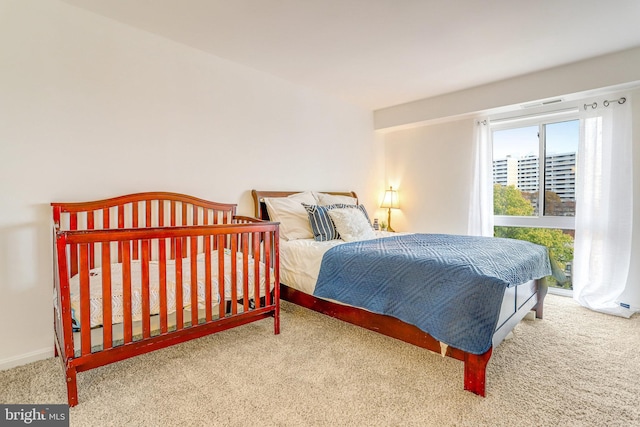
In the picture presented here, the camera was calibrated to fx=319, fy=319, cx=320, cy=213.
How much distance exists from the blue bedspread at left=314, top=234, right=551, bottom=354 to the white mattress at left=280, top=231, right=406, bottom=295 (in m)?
0.11

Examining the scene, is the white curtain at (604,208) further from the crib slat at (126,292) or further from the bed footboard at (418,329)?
the crib slat at (126,292)

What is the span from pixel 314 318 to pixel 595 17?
2986 millimetres

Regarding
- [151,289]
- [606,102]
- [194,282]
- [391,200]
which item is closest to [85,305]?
[151,289]

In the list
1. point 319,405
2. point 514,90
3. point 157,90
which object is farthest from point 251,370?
point 514,90

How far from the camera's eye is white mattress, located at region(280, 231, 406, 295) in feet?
8.27

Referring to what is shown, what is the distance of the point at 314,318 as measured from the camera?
2.66 metres

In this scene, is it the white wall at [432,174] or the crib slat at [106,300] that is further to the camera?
the white wall at [432,174]

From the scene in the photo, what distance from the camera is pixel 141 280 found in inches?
69.7

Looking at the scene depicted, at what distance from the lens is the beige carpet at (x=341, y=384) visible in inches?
56.7

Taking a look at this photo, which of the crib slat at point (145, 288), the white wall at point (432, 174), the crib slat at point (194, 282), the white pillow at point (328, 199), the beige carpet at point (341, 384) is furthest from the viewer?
the white wall at point (432, 174)

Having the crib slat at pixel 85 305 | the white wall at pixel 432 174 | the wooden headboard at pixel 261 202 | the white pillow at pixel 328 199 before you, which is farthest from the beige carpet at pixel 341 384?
the white wall at pixel 432 174

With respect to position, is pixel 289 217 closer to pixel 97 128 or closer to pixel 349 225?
pixel 349 225

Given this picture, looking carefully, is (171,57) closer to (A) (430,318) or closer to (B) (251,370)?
(B) (251,370)

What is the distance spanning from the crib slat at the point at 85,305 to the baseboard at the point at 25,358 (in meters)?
0.82
